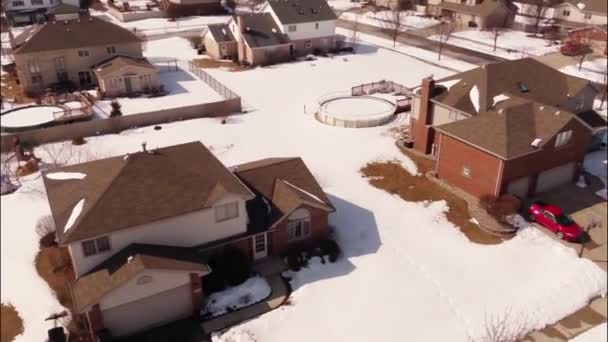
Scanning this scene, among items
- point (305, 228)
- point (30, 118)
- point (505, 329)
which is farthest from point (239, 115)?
point (505, 329)

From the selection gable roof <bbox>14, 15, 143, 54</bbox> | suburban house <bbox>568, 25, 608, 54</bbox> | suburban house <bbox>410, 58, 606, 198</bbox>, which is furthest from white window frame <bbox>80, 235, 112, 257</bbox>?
suburban house <bbox>568, 25, 608, 54</bbox>

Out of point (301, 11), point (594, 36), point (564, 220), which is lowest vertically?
point (564, 220)

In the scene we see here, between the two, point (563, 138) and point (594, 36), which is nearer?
point (563, 138)

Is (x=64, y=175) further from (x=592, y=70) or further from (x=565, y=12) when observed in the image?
(x=565, y=12)

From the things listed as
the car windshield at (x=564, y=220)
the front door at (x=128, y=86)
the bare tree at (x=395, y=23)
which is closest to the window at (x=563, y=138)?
the car windshield at (x=564, y=220)

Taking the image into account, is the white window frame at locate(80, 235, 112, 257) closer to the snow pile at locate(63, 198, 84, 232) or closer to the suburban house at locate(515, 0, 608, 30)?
the snow pile at locate(63, 198, 84, 232)

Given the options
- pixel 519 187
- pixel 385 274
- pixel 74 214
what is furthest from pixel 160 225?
pixel 519 187

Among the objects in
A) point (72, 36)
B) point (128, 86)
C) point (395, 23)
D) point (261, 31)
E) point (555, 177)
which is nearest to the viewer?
point (555, 177)
